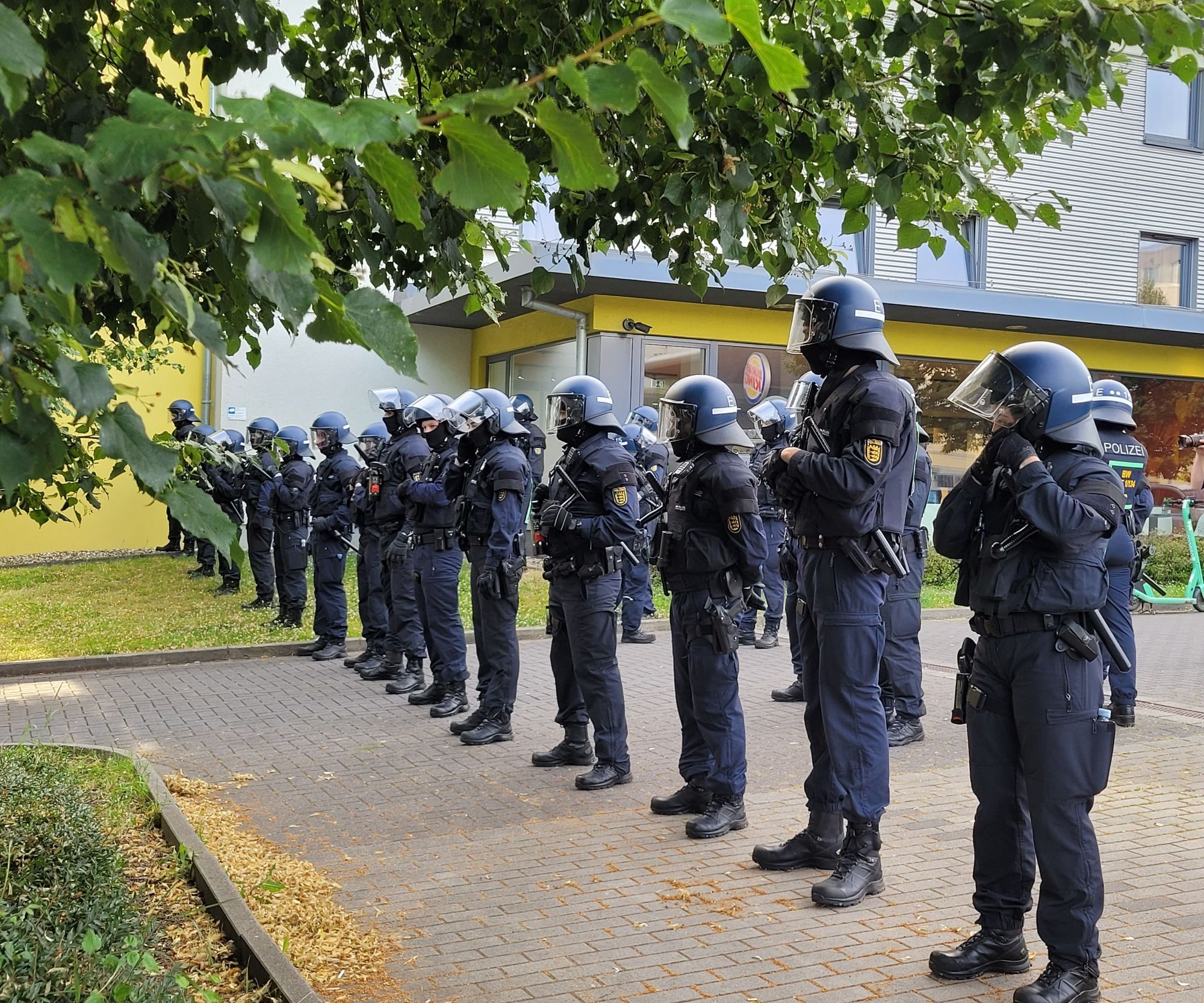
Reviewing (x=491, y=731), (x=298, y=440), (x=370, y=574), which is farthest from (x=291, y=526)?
(x=491, y=731)

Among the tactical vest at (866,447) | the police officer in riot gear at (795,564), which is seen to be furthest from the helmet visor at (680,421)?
the tactical vest at (866,447)

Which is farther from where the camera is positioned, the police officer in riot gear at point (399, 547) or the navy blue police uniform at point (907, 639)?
the police officer in riot gear at point (399, 547)

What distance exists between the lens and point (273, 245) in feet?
4.70

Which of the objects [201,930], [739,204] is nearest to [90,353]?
[739,204]

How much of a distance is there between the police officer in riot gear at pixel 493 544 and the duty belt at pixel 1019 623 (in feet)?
13.9

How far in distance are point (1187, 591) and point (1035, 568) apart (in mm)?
12848

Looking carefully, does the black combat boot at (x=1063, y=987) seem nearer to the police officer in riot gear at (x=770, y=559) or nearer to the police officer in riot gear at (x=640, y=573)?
the police officer in riot gear at (x=770, y=559)

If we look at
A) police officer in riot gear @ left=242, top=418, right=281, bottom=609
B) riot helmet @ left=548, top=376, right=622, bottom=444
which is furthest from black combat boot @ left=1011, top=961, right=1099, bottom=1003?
police officer in riot gear @ left=242, top=418, right=281, bottom=609

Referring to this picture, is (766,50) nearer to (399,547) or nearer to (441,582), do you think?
(441,582)

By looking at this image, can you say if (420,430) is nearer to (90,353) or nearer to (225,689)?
(225,689)

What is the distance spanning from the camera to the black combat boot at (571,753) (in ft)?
24.0

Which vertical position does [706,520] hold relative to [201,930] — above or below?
above

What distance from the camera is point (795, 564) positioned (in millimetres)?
7148

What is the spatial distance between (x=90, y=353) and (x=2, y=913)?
2.67 m
